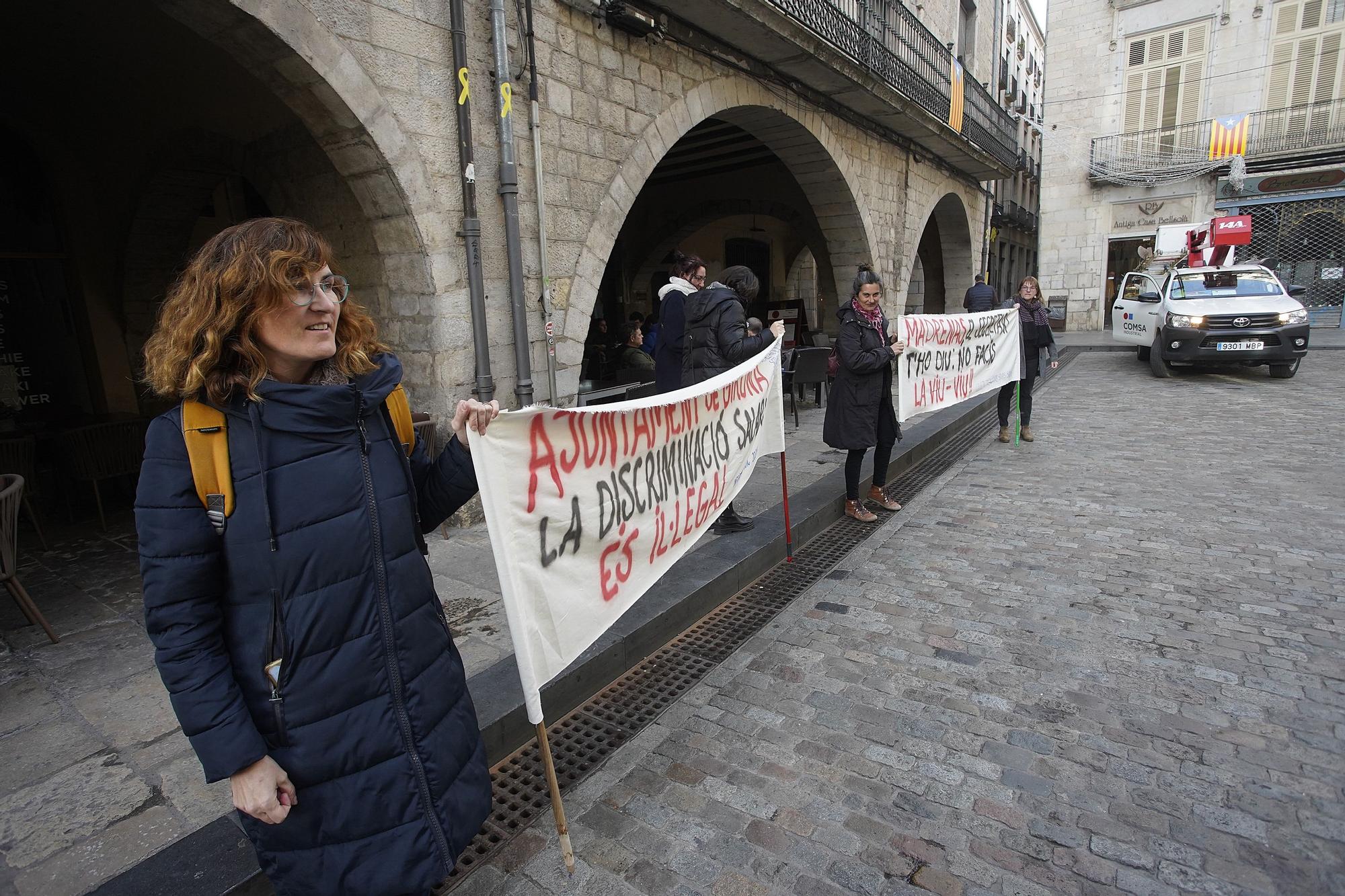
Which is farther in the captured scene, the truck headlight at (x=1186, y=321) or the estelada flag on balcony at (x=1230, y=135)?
the estelada flag on balcony at (x=1230, y=135)

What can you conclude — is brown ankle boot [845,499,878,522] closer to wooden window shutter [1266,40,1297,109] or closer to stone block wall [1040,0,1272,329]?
stone block wall [1040,0,1272,329]

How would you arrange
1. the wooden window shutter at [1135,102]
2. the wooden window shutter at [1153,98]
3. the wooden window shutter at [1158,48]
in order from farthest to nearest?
1. the wooden window shutter at [1135,102]
2. the wooden window shutter at [1153,98]
3. the wooden window shutter at [1158,48]

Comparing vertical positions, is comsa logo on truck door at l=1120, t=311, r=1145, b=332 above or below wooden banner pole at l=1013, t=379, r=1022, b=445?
above

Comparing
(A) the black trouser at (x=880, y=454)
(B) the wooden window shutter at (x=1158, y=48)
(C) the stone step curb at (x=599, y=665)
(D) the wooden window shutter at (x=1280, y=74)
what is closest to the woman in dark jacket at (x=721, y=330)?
(C) the stone step curb at (x=599, y=665)

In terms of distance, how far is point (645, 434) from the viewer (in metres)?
2.97

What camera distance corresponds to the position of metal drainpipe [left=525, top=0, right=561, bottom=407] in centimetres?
543

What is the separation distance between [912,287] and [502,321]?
44.9 feet

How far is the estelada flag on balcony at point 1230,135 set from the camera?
70.5 feet

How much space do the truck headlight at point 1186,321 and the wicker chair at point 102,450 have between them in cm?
1425

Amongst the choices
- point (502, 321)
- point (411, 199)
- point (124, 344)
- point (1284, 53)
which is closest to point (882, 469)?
point (502, 321)

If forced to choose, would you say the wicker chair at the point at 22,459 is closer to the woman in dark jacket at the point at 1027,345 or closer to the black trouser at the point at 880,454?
the black trouser at the point at 880,454

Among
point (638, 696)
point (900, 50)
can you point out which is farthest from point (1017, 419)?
point (900, 50)

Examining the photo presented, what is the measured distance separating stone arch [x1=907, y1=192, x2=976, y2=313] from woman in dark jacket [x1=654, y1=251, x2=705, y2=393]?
12.2 m

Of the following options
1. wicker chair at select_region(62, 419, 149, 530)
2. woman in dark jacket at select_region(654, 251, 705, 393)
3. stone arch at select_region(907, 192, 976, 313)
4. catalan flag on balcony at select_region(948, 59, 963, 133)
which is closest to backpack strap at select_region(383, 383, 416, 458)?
woman in dark jacket at select_region(654, 251, 705, 393)
